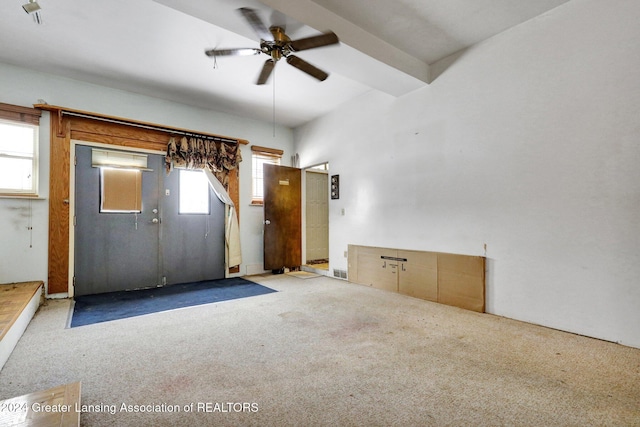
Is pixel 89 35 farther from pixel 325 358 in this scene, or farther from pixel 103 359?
pixel 325 358

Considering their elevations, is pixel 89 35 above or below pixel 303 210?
above

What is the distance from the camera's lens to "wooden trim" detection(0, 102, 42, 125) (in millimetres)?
3652

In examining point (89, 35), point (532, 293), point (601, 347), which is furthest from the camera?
point (89, 35)

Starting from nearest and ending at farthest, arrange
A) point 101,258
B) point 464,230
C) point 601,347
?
point 601,347 < point 464,230 < point 101,258

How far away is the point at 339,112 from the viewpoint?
524 centimetres

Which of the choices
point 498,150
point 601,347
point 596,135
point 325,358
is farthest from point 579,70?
point 325,358

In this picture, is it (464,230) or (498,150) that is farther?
(464,230)

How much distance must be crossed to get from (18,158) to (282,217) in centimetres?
384

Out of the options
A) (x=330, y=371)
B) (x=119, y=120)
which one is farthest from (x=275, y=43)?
(x=119, y=120)

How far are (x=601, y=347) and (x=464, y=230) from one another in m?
1.51

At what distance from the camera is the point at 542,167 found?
282 cm

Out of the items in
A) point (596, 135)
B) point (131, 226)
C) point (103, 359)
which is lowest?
point (103, 359)

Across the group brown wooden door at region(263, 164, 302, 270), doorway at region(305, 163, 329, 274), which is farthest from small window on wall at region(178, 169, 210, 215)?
doorway at region(305, 163, 329, 274)

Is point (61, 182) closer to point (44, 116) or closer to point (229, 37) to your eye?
point (44, 116)
